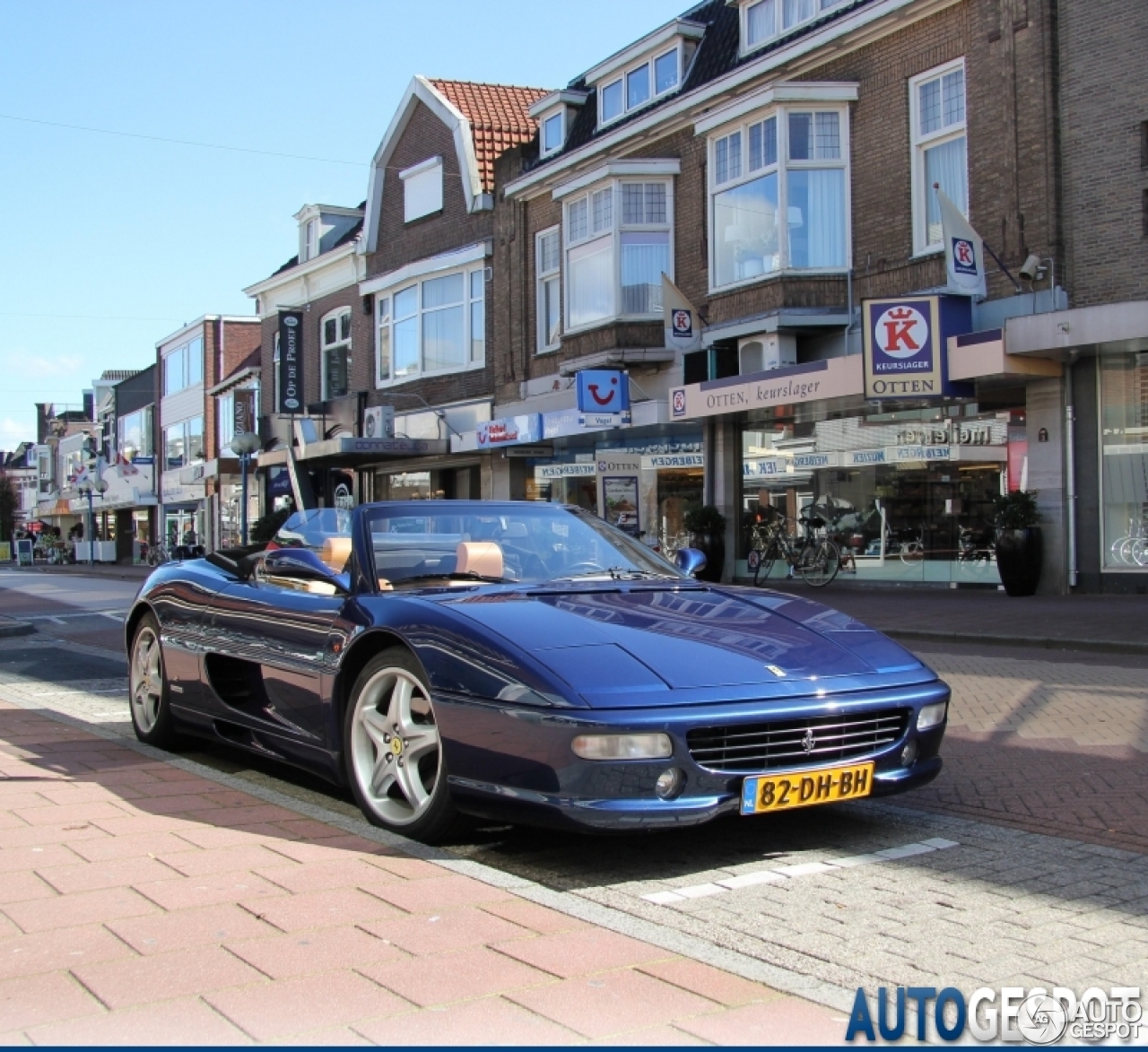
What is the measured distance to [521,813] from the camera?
404cm

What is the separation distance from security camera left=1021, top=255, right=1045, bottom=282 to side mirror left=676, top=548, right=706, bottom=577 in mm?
11812

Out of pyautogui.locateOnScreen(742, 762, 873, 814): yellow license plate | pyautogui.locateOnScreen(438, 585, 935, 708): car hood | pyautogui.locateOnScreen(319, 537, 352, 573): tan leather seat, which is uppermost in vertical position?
pyautogui.locateOnScreen(319, 537, 352, 573): tan leather seat

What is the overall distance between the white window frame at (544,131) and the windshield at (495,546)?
21.7 meters

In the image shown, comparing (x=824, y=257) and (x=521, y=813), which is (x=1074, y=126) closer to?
(x=824, y=257)

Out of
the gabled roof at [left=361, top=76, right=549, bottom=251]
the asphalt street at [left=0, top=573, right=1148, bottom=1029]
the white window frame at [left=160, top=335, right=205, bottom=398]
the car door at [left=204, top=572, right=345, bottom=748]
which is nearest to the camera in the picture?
the asphalt street at [left=0, top=573, right=1148, bottom=1029]

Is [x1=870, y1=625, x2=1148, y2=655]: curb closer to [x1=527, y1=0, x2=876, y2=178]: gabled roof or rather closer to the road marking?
the road marking

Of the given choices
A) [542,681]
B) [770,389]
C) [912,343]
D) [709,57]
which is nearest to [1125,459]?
[912,343]

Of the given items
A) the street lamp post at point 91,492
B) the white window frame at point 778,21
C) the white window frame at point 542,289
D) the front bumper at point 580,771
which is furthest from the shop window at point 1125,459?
the street lamp post at point 91,492

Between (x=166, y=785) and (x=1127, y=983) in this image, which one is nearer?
(x=1127, y=983)

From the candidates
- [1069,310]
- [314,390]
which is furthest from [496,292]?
[1069,310]

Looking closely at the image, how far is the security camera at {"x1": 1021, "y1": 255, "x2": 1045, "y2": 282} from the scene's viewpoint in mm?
16047

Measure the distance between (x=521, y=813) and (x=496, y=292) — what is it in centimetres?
2464

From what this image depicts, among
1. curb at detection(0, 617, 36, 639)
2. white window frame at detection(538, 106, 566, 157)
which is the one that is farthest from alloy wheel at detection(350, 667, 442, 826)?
white window frame at detection(538, 106, 566, 157)

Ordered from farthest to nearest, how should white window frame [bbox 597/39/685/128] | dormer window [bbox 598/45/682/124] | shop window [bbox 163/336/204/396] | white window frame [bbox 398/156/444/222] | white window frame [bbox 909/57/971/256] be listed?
shop window [bbox 163/336/204/396] < white window frame [bbox 398/156/444/222] < dormer window [bbox 598/45/682/124] < white window frame [bbox 597/39/685/128] < white window frame [bbox 909/57/971/256]
